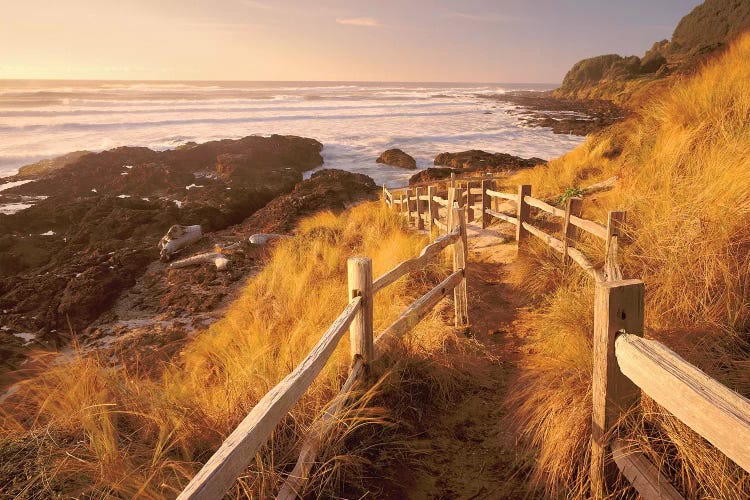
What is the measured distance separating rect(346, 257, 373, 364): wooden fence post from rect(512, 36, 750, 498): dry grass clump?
4.07 ft

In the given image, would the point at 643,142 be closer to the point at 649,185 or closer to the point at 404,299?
the point at 649,185

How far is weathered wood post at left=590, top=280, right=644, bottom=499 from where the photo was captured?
1957 mm

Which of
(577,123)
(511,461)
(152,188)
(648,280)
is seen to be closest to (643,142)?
(648,280)

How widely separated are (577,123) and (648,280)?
3996 centimetres

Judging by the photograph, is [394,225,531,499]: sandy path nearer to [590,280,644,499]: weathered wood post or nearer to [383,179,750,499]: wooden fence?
[590,280,644,499]: weathered wood post

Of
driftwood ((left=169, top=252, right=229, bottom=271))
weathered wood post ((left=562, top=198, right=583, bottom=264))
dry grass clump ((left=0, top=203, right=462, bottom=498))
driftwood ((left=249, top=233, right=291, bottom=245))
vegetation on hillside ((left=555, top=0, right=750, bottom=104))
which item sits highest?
vegetation on hillside ((left=555, top=0, right=750, bottom=104))

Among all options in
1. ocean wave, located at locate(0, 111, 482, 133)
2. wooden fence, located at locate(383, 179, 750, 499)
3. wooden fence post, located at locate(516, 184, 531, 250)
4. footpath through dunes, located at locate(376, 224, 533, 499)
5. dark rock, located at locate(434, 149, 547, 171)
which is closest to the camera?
wooden fence, located at locate(383, 179, 750, 499)

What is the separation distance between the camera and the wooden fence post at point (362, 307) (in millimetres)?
3240

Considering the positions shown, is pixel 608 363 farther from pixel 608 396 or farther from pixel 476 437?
pixel 476 437

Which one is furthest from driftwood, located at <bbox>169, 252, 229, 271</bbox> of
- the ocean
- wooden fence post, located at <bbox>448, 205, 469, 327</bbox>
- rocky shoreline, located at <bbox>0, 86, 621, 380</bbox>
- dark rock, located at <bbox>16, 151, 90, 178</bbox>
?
dark rock, located at <bbox>16, 151, 90, 178</bbox>

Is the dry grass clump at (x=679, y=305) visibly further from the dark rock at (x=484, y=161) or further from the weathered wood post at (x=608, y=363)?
the dark rock at (x=484, y=161)

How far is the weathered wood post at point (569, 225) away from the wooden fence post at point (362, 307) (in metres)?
3.58

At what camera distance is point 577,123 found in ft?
127

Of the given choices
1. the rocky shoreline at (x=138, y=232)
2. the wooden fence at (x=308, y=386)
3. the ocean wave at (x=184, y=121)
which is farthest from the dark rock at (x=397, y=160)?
the wooden fence at (x=308, y=386)
